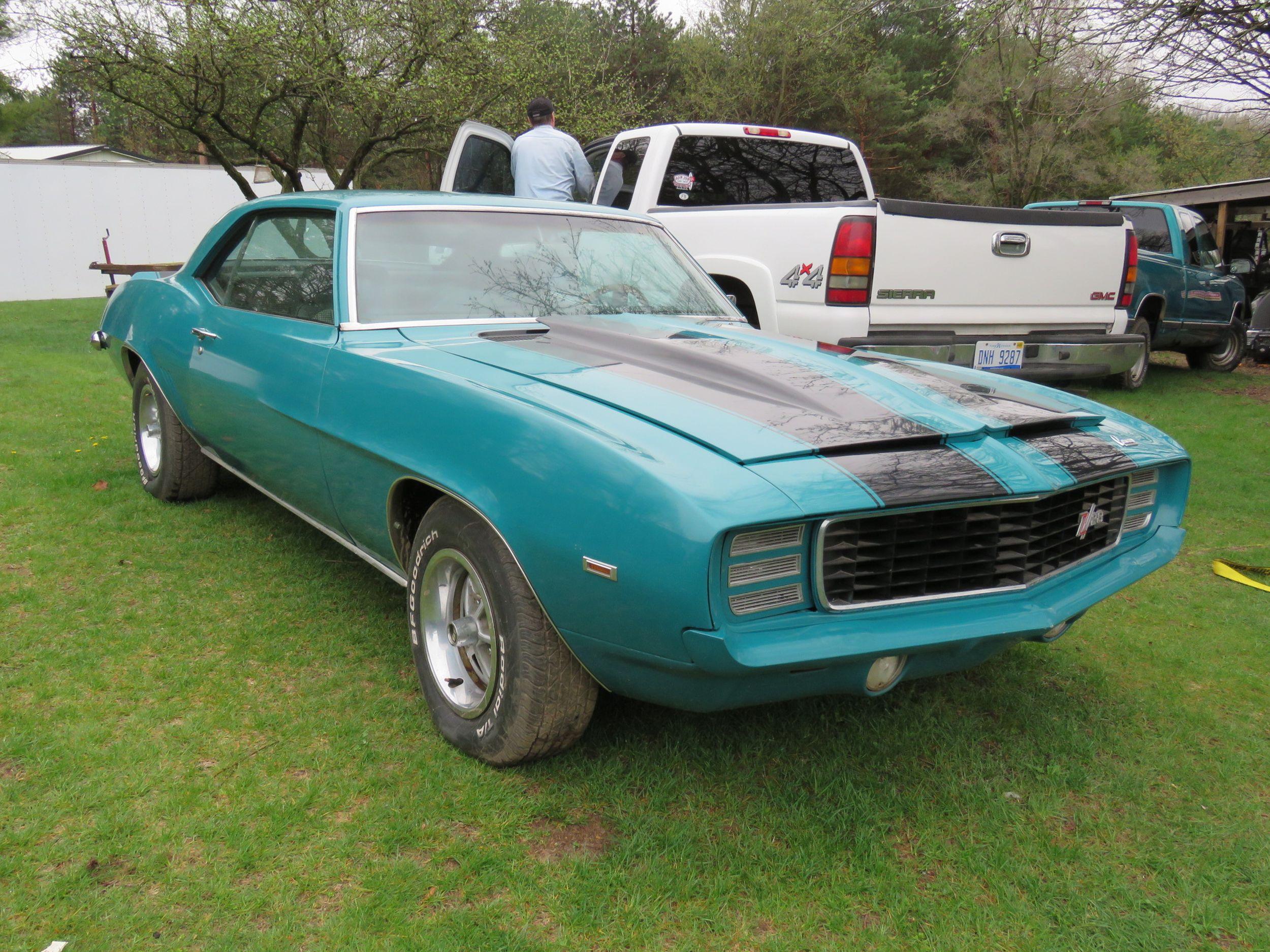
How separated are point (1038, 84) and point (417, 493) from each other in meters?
18.2

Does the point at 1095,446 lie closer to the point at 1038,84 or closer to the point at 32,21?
the point at 32,21

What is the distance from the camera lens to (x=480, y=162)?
22.1ft

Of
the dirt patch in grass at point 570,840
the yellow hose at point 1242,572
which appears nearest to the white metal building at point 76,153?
the yellow hose at point 1242,572

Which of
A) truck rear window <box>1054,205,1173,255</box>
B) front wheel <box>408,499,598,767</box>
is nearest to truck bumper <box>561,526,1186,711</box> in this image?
front wheel <box>408,499,598,767</box>

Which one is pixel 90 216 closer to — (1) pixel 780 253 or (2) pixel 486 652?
(1) pixel 780 253

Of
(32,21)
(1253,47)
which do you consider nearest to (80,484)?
(1253,47)

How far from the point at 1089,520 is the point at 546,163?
15.2 ft

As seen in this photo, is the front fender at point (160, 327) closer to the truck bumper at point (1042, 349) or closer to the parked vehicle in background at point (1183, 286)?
the truck bumper at point (1042, 349)

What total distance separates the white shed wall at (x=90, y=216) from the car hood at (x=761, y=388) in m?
19.4

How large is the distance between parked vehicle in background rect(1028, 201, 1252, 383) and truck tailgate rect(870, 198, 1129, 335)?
328cm

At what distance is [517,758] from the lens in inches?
96.6

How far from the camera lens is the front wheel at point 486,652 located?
7.59 ft

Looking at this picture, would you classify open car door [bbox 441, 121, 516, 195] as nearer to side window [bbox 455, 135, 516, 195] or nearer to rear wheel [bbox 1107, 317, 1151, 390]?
side window [bbox 455, 135, 516, 195]

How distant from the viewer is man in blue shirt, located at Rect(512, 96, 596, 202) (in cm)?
623
